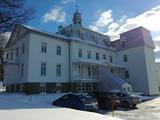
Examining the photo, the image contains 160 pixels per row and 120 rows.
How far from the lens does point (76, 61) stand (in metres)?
28.2

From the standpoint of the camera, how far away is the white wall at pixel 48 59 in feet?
79.9

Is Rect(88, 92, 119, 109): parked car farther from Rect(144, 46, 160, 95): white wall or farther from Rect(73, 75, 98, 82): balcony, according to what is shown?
Rect(144, 46, 160, 95): white wall

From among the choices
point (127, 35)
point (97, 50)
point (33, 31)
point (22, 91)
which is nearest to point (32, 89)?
point (22, 91)

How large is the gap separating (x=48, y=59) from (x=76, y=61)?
4.55 meters

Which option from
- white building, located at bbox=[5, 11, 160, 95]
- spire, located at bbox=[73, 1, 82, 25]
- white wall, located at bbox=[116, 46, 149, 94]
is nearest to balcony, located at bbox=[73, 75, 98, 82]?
white building, located at bbox=[5, 11, 160, 95]

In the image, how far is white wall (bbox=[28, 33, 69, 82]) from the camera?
24344 mm

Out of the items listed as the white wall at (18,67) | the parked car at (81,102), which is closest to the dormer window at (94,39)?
the white wall at (18,67)

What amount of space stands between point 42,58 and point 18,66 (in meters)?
4.46

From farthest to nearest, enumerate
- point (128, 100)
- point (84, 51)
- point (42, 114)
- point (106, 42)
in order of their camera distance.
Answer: point (106, 42)
point (84, 51)
point (128, 100)
point (42, 114)

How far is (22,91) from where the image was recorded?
82.4 ft

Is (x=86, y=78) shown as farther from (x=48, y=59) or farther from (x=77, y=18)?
(x=77, y=18)

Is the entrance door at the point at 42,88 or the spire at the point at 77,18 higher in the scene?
the spire at the point at 77,18

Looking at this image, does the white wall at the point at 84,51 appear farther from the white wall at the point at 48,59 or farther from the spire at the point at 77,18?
the spire at the point at 77,18

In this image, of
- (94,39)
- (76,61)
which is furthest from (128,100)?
(94,39)
